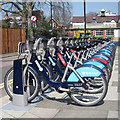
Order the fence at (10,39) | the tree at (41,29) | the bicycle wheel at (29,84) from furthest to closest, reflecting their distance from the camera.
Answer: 1. the tree at (41,29)
2. the fence at (10,39)
3. the bicycle wheel at (29,84)

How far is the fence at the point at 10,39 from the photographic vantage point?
19083 mm

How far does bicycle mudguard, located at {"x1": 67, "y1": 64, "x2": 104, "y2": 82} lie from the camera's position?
14.4 ft

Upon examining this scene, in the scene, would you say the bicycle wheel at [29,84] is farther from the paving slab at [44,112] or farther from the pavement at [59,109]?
the paving slab at [44,112]

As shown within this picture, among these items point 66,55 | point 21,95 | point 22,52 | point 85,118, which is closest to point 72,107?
point 85,118

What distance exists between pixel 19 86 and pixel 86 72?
1287 mm

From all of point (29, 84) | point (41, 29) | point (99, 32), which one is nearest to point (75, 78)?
point (29, 84)

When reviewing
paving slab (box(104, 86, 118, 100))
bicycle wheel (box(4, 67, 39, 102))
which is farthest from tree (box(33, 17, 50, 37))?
bicycle wheel (box(4, 67, 39, 102))

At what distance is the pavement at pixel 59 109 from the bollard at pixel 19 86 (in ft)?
0.39

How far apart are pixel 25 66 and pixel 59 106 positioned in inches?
39.8

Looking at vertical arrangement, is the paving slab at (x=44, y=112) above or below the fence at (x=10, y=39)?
below

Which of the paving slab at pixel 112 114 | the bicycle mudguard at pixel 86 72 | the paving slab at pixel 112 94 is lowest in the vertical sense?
the paving slab at pixel 112 114

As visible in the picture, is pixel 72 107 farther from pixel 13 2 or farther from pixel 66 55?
pixel 13 2

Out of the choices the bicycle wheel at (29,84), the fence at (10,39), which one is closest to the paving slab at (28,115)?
the bicycle wheel at (29,84)

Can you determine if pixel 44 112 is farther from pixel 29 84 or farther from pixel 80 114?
pixel 29 84
